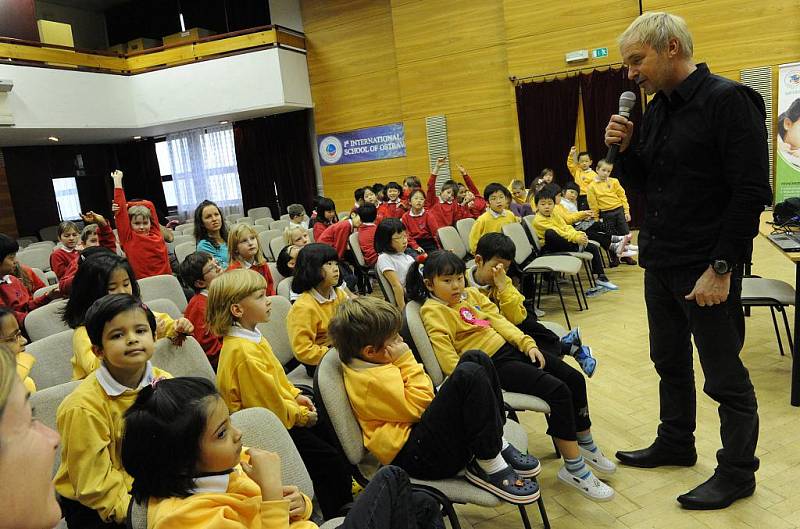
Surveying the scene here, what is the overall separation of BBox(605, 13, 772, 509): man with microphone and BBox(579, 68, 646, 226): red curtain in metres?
6.92

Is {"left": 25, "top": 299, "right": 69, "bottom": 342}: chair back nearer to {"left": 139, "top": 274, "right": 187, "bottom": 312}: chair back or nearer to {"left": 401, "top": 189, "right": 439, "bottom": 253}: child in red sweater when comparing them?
{"left": 139, "top": 274, "right": 187, "bottom": 312}: chair back

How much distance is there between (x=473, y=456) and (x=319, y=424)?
2.24 ft

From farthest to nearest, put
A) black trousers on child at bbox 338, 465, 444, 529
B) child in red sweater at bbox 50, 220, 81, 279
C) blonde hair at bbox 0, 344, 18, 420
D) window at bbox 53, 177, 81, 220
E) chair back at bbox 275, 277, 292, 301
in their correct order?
window at bbox 53, 177, 81, 220, child in red sweater at bbox 50, 220, 81, 279, chair back at bbox 275, 277, 292, 301, black trousers on child at bbox 338, 465, 444, 529, blonde hair at bbox 0, 344, 18, 420

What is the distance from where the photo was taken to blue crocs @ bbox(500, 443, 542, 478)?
1.89 m

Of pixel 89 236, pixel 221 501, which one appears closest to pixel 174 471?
pixel 221 501

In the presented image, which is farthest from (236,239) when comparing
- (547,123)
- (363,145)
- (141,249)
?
(363,145)

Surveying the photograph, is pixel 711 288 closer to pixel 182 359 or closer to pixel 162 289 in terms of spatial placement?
pixel 182 359

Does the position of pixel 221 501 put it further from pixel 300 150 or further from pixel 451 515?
pixel 300 150

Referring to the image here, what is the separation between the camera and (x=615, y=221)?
22.1ft

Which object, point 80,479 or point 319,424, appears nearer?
point 80,479

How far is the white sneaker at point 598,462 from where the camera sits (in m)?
2.41

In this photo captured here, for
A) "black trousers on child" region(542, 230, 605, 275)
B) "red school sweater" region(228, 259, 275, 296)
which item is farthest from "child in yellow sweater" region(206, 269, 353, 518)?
"black trousers on child" region(542, 230, 605, 275)

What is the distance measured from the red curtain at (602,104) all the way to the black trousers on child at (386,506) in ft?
26.6

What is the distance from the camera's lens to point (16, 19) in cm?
975
